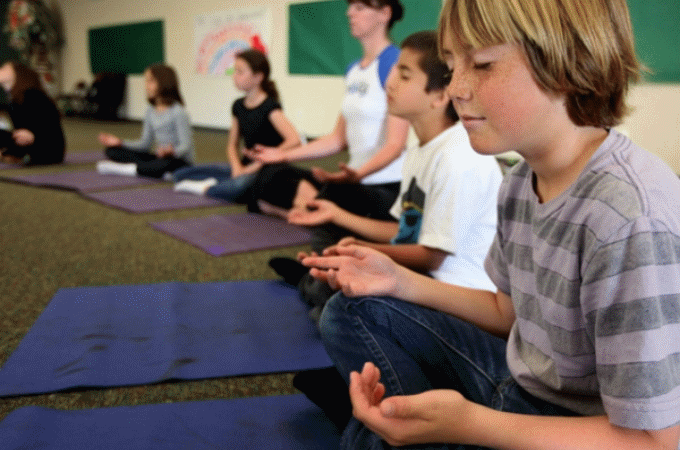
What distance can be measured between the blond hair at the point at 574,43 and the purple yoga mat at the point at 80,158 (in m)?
4.39

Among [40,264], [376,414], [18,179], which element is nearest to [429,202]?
[376,414]

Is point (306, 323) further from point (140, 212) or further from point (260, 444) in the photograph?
point (140, 212)

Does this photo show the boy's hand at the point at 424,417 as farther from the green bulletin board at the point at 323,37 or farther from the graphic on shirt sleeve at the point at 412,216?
the green bulletin board at the point at 323,37

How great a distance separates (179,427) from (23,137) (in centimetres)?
383

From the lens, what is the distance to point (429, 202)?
1329 mm

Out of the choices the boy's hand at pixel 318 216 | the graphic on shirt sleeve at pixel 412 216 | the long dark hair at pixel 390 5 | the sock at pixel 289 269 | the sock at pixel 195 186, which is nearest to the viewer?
the graphic on shirt sleeve at pixel 412 216

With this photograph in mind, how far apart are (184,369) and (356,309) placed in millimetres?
577

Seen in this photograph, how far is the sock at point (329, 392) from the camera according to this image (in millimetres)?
1136

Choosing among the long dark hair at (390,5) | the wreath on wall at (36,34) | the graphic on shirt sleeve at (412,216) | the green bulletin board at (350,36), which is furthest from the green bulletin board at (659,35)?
the wreath on wall at (36,34)

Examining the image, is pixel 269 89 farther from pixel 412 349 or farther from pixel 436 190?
pixel 412 349

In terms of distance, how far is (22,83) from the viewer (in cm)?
433

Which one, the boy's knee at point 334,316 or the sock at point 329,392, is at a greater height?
the boy's knee at point 334,316

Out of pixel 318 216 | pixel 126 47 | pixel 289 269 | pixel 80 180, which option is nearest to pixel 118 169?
pixel 80 180

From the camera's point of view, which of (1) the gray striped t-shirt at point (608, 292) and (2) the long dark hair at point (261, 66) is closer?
(1) the gray striped t-shirt at point (608, 292)
